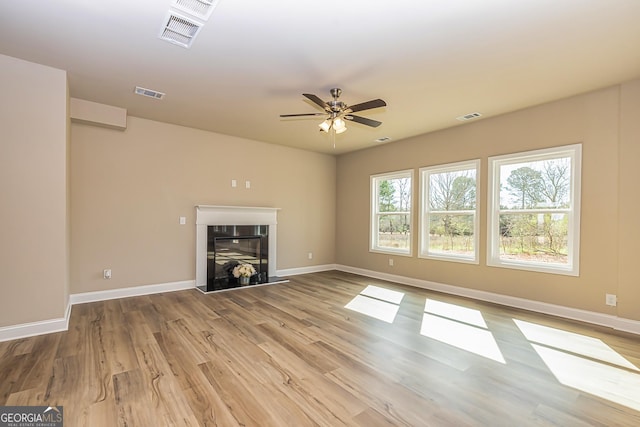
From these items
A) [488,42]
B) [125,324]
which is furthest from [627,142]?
[125,324]

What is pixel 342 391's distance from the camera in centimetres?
214

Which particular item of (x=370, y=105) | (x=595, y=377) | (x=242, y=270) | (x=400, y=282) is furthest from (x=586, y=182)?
(x=242, y=270)

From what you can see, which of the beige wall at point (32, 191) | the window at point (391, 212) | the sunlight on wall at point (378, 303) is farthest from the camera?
the window at point (391, 212)

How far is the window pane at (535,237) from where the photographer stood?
3.97 metres

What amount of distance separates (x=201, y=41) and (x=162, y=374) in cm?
281

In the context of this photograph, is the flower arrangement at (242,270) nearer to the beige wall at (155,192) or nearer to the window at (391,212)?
the beige wall at (155,192)

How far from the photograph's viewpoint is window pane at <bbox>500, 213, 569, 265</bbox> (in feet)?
13.0

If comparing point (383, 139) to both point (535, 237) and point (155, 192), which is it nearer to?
point (535, 237)

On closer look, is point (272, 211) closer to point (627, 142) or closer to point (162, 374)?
point (162, 374)

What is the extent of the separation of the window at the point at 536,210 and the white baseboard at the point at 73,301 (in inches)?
201

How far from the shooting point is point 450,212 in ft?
16.9

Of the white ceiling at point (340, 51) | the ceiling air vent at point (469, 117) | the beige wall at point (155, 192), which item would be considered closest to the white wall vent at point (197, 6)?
the white ceiling at point (340, 51)

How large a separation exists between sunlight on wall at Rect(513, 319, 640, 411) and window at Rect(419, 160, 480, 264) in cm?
170

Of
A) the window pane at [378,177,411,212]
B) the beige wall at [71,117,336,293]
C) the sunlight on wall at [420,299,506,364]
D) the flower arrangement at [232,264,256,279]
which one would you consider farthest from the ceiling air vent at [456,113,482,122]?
the flower arrangement at [232,264,256,279]
